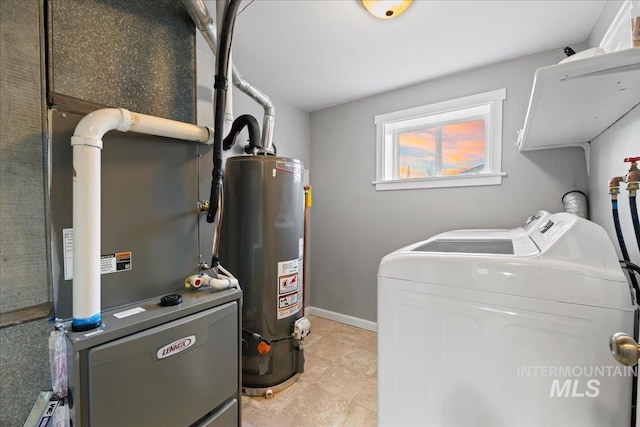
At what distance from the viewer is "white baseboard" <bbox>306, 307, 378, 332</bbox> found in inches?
108

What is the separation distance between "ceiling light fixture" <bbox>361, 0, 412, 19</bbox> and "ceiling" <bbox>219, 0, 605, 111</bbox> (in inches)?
2.4

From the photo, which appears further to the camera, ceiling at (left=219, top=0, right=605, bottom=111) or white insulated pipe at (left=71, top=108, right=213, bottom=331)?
ceiling at (left=219, top=0, right=605, bottom=111)

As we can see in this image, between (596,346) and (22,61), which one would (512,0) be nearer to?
(596,346)

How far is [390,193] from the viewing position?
264 cm

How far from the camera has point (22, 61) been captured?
0.71 m

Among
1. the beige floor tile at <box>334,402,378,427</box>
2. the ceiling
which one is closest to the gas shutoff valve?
the beige floor tile at <box>334,402,378,427</box>

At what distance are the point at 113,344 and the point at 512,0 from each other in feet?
7.69

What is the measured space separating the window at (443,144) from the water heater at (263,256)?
129 centimetres

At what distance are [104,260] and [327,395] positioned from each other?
1.60 meters

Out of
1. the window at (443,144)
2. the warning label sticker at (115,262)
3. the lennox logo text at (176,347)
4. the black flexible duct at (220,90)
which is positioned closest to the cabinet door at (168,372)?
the lennox logo text at (176,347)

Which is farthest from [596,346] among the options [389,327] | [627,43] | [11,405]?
[11,405]

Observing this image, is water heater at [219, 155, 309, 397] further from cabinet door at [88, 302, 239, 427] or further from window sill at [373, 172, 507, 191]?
window sill at [373, 172, 507, 191]

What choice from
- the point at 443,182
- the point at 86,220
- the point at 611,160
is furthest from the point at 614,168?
the point at 86,220

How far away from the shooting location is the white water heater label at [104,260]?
2.57ft
